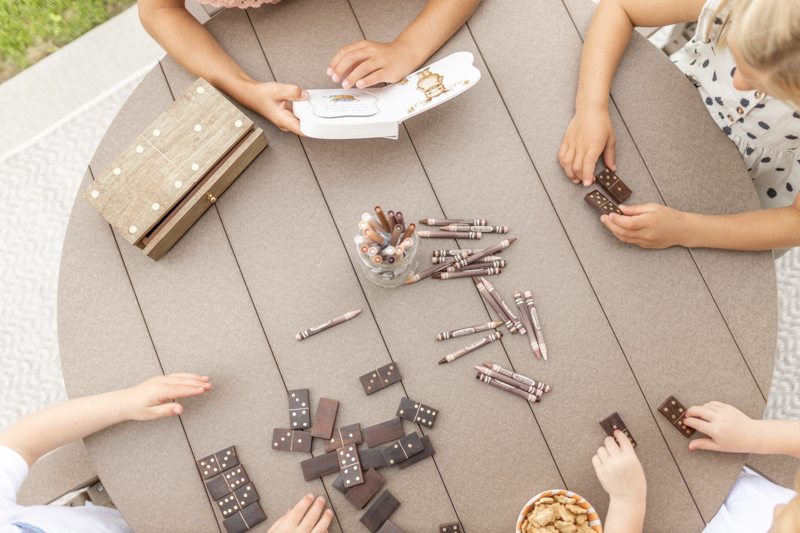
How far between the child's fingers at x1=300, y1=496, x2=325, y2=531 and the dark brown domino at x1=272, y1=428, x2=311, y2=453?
10 centimetres

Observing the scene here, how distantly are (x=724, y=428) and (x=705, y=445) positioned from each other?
0.05 m

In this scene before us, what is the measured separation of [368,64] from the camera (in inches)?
43.5

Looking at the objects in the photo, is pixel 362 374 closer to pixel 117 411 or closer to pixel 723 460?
pixel 117 411

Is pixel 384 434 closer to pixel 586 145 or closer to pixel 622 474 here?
pixel 622 474

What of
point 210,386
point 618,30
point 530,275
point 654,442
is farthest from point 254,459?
point 618,30

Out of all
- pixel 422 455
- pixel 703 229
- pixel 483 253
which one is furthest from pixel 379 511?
pixel 703 229

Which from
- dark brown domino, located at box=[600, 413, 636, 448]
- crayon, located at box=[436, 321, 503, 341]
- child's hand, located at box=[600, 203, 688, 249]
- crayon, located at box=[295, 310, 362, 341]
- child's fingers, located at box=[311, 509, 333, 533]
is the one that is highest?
crayon, located at box=[295, 310, 362, 341]

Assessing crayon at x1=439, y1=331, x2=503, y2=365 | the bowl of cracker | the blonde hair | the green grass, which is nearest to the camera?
the blonde hair

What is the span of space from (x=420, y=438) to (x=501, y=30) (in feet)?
3.20

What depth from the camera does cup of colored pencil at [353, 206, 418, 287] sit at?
0.90 metres

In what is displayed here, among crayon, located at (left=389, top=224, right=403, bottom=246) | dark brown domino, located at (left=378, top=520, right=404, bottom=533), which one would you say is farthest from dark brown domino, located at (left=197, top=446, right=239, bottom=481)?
crayon, located at (left=389, top=224, right=403, bottom=246)

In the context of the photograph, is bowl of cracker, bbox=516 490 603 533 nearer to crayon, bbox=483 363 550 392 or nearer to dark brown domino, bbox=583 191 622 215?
crayon, bbox=483 363 550 392

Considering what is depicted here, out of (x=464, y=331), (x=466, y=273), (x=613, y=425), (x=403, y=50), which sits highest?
(x=403, y=50)

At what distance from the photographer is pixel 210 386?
104 centimetres
